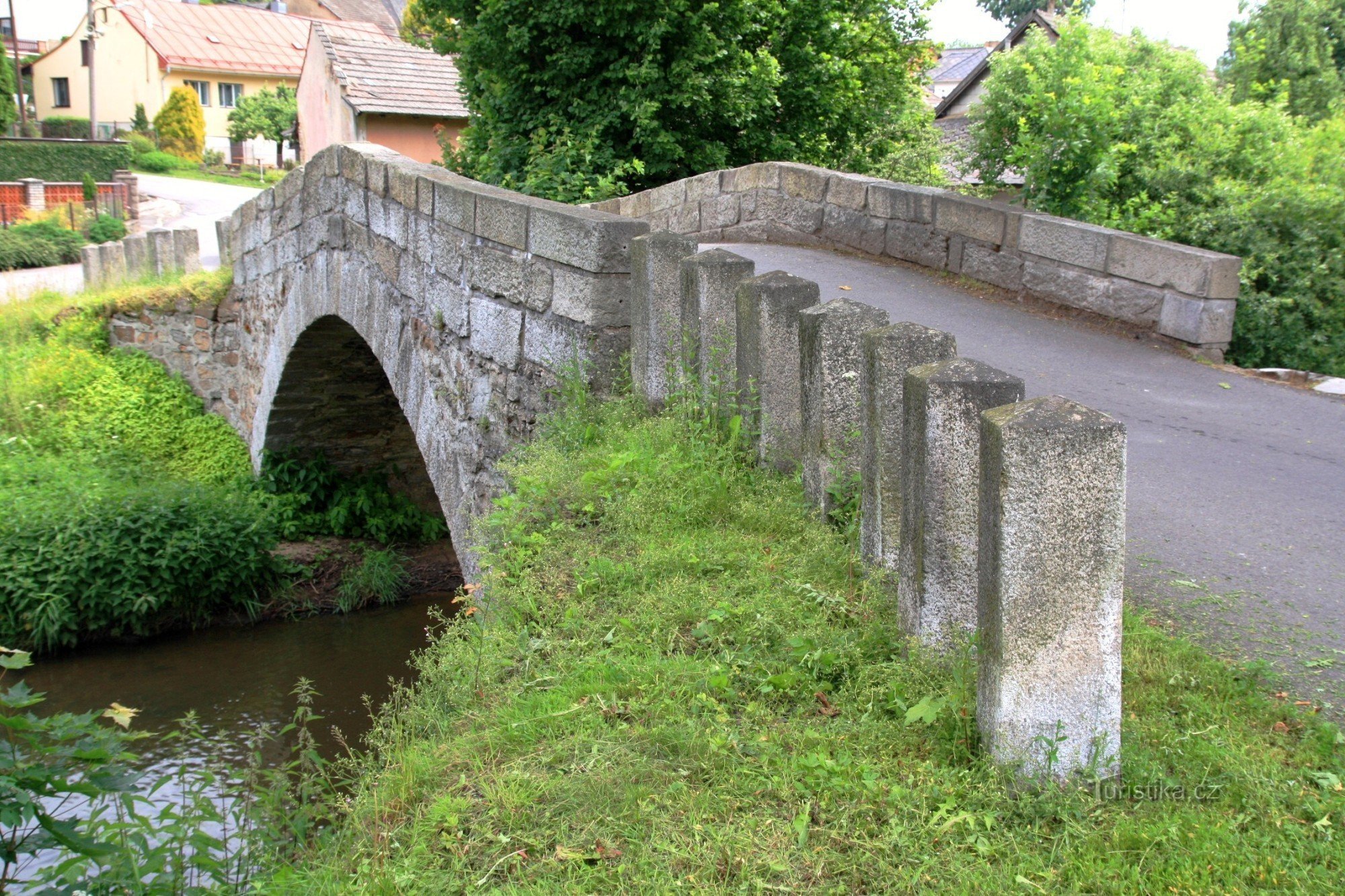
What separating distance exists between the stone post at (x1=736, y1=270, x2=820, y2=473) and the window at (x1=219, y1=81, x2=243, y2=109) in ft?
159

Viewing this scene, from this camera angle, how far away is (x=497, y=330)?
6.24m

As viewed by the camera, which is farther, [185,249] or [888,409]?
[185,249]

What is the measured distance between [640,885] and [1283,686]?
1.70m

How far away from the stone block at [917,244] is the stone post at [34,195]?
85.7 feet

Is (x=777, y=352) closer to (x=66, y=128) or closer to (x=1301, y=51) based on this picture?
(x=1301, y=51)

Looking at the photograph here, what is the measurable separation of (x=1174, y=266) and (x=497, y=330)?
4.02 m

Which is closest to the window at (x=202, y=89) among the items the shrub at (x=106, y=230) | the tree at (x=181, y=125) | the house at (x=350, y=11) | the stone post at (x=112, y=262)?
the tree at (x=181, y=125)

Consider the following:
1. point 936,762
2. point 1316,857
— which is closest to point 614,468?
point 936,762

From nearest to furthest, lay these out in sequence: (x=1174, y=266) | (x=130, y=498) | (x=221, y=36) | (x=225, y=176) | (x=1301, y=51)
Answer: (x=1174, y=266) → (x=130, y=498) → (x=1301, y=51) → (x=225, y=176) → (x=221, y=36)

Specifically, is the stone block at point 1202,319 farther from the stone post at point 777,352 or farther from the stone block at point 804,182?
the stone block at point 804,182

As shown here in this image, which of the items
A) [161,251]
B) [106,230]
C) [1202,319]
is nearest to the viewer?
[1202,319]

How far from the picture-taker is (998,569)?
2562 mm

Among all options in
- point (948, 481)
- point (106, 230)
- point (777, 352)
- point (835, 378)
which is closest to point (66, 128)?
point (106, 230)

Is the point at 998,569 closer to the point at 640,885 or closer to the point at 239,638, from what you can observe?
the point at 640,885
